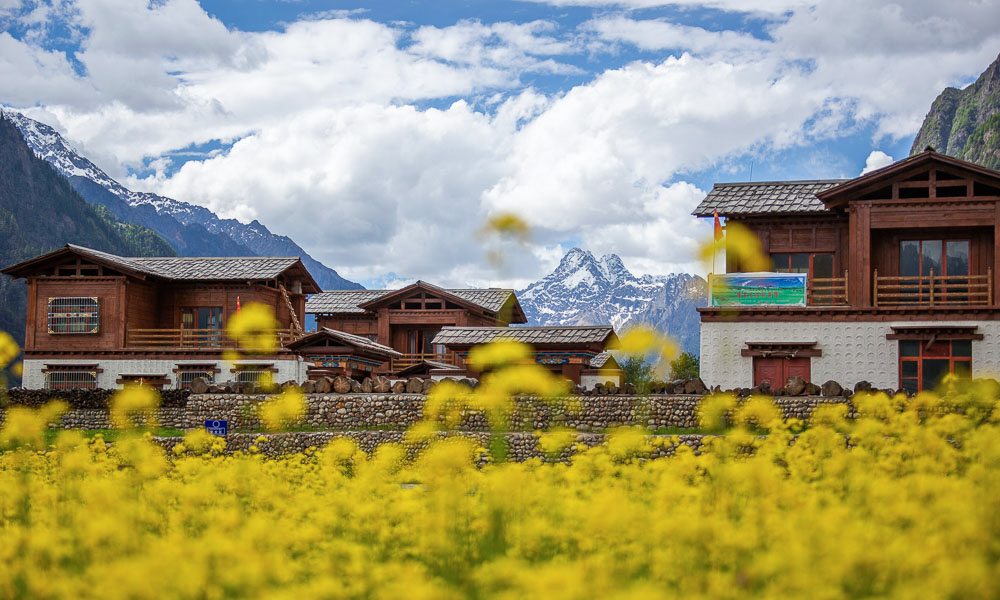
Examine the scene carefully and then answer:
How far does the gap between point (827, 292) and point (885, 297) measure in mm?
1809

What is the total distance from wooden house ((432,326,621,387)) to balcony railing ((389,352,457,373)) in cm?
751

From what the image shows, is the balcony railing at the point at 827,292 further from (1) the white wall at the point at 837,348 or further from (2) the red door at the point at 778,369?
(2) the red door at the point at 778,369

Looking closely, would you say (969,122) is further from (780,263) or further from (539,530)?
(539,530)

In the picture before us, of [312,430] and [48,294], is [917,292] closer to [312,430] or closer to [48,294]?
[312,430]

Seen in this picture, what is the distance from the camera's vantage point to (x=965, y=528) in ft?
20.6

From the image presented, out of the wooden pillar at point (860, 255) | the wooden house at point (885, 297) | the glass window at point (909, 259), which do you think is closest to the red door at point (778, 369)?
the wooden house at point (885, 297)

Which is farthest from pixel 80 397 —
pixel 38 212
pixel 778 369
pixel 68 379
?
pixel 38 212

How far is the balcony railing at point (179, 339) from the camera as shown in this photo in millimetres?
37875

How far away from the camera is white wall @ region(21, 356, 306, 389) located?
3741cm

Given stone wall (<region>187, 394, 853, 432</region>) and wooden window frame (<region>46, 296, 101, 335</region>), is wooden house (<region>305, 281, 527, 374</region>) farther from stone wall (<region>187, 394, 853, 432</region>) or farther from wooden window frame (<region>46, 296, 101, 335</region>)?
stone wall (<region>187, 394, 853, 432</region>)

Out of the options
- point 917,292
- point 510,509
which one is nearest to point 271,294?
point 917,292

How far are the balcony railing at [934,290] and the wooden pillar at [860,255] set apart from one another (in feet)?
0.94

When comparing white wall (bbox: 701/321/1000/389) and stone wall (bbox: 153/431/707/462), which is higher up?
white wall (bbox: 701/321/1000/389)

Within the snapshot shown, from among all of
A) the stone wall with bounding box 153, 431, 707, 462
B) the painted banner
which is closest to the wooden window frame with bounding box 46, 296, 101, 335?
the stone wall with bounding box 153, 431, 707, 462
